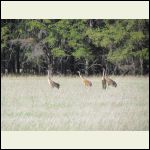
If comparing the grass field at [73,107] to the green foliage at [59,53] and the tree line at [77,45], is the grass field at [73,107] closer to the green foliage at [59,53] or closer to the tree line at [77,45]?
the green foliage at [59,53]

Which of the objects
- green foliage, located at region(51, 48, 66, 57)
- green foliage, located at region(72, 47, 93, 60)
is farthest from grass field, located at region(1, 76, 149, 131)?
green foliage, located at region(72, 47, 93, 60)

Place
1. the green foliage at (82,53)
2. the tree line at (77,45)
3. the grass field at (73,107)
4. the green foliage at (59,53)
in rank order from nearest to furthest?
the grass field at (73,107) → the tree line at (77,45) → the green foliage at (59,53) → the green foliage at (82,53)

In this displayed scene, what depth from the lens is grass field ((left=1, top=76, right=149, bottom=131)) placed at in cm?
1126

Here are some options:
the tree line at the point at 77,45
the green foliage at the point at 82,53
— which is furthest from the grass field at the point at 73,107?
the green foliage at the point at 82,53

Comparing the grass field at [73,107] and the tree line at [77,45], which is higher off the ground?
the tree line at [77,45]

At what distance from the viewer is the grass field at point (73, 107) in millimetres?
11258

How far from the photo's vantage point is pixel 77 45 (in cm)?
2267

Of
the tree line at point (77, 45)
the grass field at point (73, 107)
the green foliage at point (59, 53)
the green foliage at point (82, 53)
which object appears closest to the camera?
the grass field at point (73, 107)

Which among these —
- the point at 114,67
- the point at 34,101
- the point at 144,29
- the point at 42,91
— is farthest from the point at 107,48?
the point at 34,101

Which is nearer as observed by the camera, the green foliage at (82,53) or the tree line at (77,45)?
the tree line at (77,45)

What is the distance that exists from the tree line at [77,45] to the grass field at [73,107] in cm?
251

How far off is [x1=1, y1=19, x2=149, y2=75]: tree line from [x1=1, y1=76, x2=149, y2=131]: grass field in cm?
251

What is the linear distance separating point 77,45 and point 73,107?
9.49 metres

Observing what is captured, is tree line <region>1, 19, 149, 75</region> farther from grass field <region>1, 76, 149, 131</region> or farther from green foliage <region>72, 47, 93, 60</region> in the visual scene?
grass field <region>1, 76, 149, 131</region>
